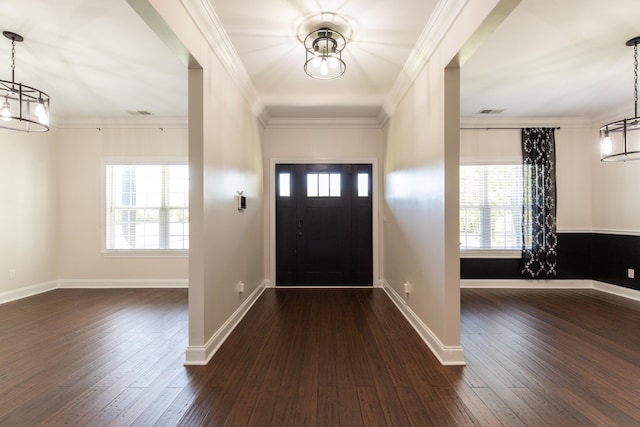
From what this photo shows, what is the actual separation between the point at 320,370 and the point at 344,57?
299 centimetres

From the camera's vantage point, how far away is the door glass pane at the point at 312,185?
4.98 metres

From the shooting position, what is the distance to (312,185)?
4.99 m

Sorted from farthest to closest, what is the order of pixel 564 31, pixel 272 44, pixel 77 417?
1. pixel 272 44
2. pixel 564 31
3. pixel 77 417

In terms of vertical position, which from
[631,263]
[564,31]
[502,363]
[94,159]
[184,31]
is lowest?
[502,363]

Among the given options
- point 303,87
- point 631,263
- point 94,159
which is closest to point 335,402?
point 303,87

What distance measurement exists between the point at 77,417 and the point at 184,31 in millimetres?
2638

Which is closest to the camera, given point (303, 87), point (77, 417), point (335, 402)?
point (77, 417)

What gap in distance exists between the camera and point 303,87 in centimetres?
388

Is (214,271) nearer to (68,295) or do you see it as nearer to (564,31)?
(68,295)

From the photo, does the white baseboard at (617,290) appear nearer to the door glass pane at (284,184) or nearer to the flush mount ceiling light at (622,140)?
the flush mount ceiling light at (622,140)

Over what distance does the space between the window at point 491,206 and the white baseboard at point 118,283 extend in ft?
16.3

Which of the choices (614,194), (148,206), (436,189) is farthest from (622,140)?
(148,206)

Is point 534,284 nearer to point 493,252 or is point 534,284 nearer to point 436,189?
point 493,252

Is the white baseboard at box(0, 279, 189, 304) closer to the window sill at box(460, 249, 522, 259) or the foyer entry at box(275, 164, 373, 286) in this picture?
the foyer entry at box(275, 164, 373, 286)
